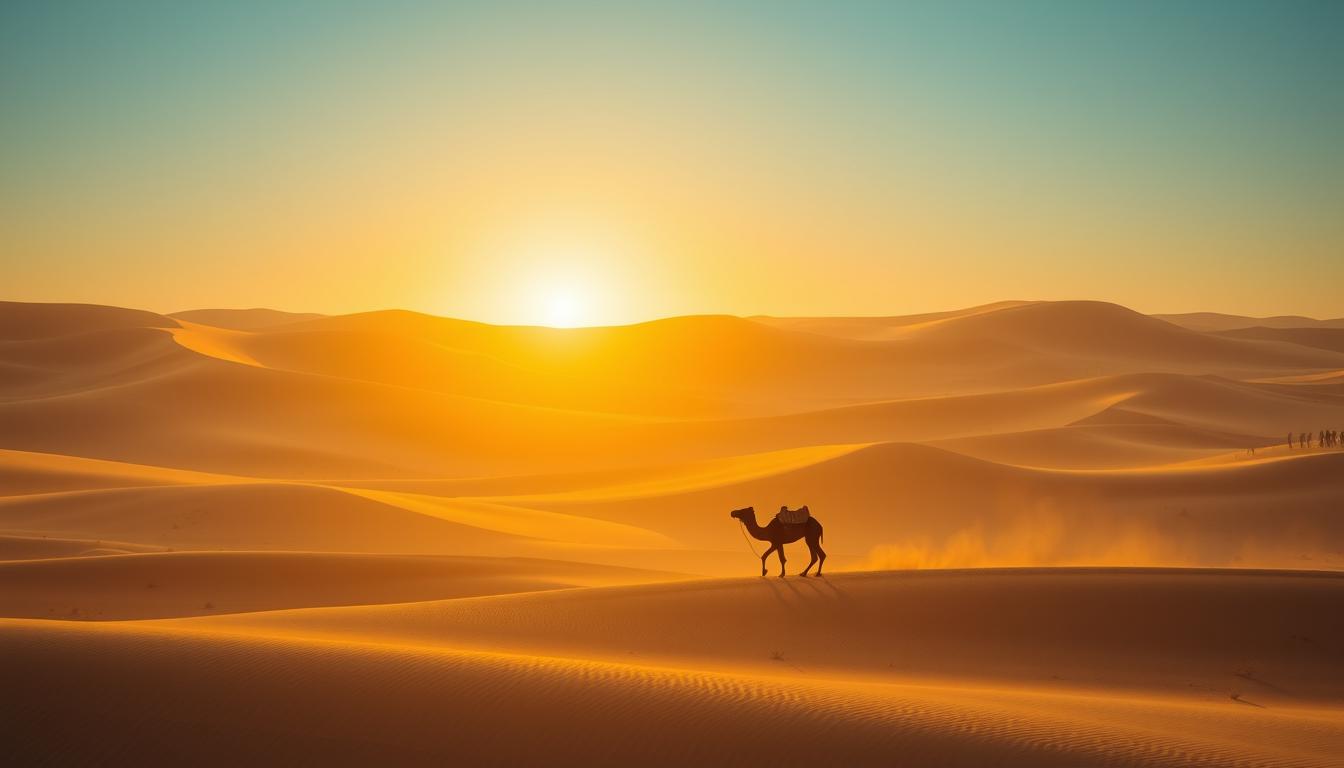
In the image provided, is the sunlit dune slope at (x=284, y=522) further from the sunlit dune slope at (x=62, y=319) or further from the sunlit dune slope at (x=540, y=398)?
the sunlit dune slope at (x=62, y=319)

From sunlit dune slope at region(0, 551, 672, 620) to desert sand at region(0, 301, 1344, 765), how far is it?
8cm

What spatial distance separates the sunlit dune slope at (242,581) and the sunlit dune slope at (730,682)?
4.73 m

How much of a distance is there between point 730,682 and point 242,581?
12596 mm

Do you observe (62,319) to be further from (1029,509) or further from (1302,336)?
(1302,336)

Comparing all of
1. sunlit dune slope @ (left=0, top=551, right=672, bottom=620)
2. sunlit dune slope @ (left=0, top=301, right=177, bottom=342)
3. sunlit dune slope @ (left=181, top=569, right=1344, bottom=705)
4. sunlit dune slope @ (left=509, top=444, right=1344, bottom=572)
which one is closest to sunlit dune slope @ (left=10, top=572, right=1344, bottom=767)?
sunlit dune slope @ (left=181, top=569, right=1344, bottom=705)

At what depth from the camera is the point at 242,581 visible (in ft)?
60.3

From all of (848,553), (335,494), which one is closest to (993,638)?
(848,553)

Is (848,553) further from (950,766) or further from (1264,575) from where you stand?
(950,766)

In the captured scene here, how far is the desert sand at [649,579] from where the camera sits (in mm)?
7328

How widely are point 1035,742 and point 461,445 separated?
5171 centimetres

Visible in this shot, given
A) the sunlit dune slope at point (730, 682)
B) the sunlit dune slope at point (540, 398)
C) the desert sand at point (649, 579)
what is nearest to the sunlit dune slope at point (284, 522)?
the desert sand at point (649, 579)

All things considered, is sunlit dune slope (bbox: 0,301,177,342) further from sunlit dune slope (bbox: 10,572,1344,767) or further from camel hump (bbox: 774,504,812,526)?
sunlit dune slope (bbox: 10,572,1344,767)

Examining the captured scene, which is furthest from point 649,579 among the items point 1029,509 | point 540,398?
point 540,398

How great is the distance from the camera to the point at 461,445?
187 ft
